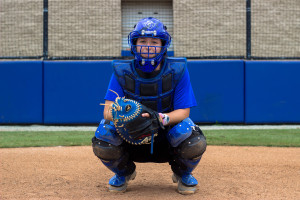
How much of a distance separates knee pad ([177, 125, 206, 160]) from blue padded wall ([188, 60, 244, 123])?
5809 mm

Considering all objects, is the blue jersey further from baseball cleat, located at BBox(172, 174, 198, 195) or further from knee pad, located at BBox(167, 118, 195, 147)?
baseball cleat, located at BBox(172, 174, 198, 195)

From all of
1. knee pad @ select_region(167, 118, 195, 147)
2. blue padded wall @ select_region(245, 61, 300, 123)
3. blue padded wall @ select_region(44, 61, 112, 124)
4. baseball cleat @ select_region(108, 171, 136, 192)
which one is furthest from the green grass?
knee pad @ select_region(167, 118, 195, 147)

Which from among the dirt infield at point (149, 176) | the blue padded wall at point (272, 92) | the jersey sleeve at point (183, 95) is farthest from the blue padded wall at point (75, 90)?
the jersey sleeve at point (183, 95)

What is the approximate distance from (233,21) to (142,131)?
1096 centimetres

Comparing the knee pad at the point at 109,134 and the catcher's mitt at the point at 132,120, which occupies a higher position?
the catcher's mitt at the point at 132,120

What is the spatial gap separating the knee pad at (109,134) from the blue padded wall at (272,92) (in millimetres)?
6260

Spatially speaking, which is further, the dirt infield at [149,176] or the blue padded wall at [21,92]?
the blue padded wall at [21,92]

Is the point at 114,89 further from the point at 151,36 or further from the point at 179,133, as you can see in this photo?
the point at 179,133

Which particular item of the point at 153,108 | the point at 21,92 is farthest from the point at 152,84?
the point at 21,92

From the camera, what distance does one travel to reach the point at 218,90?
29.8 ft

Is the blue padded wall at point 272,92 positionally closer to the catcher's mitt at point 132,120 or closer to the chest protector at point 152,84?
the chest protector at point 152,84

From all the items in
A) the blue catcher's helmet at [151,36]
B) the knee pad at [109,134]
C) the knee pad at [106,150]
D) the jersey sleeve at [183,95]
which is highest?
the blue catcher's helmet at [151,36]

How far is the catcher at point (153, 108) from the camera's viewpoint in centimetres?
312

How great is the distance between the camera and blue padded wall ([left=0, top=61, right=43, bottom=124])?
8883 millimetres
